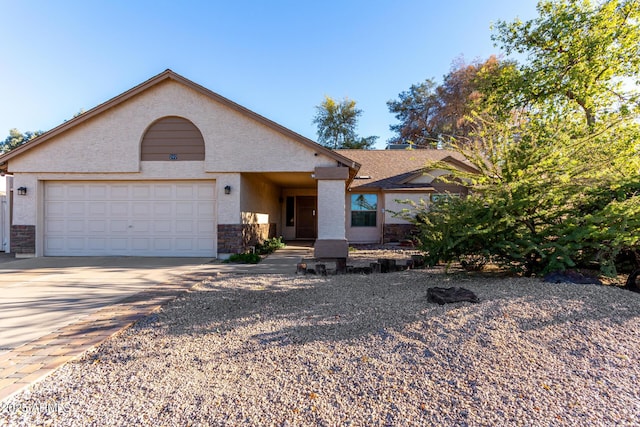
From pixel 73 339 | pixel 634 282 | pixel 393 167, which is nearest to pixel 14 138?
pixel 393 167

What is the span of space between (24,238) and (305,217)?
11230mm

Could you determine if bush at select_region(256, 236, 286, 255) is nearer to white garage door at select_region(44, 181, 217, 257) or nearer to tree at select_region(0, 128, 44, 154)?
white garage door at select_region(44, 181, 217, 257)

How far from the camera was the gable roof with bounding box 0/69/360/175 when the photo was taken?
9156mm

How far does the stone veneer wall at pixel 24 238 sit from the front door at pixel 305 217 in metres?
10.8

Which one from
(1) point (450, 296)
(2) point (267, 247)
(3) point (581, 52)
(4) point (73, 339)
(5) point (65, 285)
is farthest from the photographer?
(2) point (267, 247)

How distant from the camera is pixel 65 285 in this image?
6.06 meters

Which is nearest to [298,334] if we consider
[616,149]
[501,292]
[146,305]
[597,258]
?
[146,305]

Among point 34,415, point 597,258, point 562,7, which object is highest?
point 562,7

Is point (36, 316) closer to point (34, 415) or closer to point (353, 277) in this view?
point (34, 415)

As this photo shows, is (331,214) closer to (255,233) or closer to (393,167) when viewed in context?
(255,233)

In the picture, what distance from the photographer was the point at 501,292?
4.57 meters

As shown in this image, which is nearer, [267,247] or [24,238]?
[24,238]

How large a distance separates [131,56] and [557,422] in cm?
1577

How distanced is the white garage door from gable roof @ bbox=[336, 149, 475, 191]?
23.2ft
